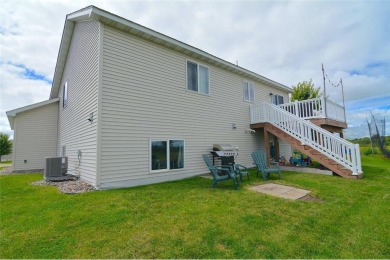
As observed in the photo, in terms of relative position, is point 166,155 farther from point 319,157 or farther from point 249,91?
point 249,91

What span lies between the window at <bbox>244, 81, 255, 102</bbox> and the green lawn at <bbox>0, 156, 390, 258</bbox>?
7.00 metres

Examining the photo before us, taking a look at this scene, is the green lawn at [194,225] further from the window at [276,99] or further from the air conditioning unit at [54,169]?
the window at [276,99]

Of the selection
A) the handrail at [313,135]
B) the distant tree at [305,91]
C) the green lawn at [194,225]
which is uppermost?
the distant tree at [305,91]

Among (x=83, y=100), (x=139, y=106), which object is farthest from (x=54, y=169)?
(x=139, y=106)

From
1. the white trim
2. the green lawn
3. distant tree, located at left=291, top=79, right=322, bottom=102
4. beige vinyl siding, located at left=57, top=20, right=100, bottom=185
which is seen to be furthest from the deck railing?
distant tree, located at left=291, top=79, right=322, bottom=102

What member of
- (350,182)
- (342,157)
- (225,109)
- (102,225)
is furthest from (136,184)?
(342,157)

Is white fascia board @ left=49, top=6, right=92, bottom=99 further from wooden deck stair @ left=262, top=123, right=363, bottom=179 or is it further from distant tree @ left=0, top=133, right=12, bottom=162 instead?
distant tree @ left=0, top=133, right=12, bottom=162

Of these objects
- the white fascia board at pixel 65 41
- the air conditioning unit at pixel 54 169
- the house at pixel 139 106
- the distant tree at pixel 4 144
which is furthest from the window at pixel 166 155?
the distant tree at pixel 4 144

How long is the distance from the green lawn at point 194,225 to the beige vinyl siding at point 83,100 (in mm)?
1818

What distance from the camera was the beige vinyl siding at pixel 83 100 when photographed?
21.0 ft

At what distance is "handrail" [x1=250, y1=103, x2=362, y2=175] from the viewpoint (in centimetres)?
716

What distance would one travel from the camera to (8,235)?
312cm

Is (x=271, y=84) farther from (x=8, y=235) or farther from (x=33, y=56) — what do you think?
(x=33, y=56)

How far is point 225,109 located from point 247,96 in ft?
7.67
